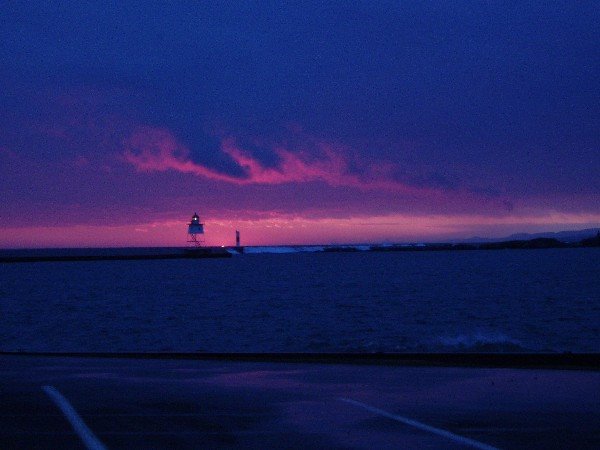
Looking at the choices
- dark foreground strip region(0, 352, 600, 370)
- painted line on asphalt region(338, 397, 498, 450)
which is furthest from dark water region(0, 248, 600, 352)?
painted line on asphalt region(338, 397, 498, 450)

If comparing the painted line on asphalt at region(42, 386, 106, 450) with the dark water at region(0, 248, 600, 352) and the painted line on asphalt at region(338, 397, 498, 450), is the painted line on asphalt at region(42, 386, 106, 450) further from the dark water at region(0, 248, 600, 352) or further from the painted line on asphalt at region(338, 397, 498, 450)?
the dark water at region(0, 248, 600, 352)

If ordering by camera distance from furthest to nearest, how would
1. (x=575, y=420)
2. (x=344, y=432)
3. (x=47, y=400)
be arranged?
(x=47, y=400), (x=575, y=420), (x=344, y=432)

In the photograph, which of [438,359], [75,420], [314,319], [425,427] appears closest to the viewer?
[425,427]

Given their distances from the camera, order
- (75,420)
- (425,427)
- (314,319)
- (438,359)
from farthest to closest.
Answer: (314,319) → (438,359) → (75,420) → (425,427)

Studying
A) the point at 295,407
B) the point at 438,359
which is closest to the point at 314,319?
the point at 438,359

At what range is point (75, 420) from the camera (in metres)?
9.46

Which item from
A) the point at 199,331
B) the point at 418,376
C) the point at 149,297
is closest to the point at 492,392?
the point at 418,376

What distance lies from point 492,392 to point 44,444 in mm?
6468

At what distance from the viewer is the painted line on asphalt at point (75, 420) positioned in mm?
8195

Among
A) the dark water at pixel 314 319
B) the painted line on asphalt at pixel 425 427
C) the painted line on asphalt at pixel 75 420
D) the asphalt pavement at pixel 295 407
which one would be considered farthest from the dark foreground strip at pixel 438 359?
the dark water at pixel 314 319

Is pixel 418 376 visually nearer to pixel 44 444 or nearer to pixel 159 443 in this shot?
pixel 159 443

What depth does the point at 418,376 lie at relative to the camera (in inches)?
520

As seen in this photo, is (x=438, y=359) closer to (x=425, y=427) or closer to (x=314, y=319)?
(x=425, y=427)

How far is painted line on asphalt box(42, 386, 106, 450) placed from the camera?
8195 mm
